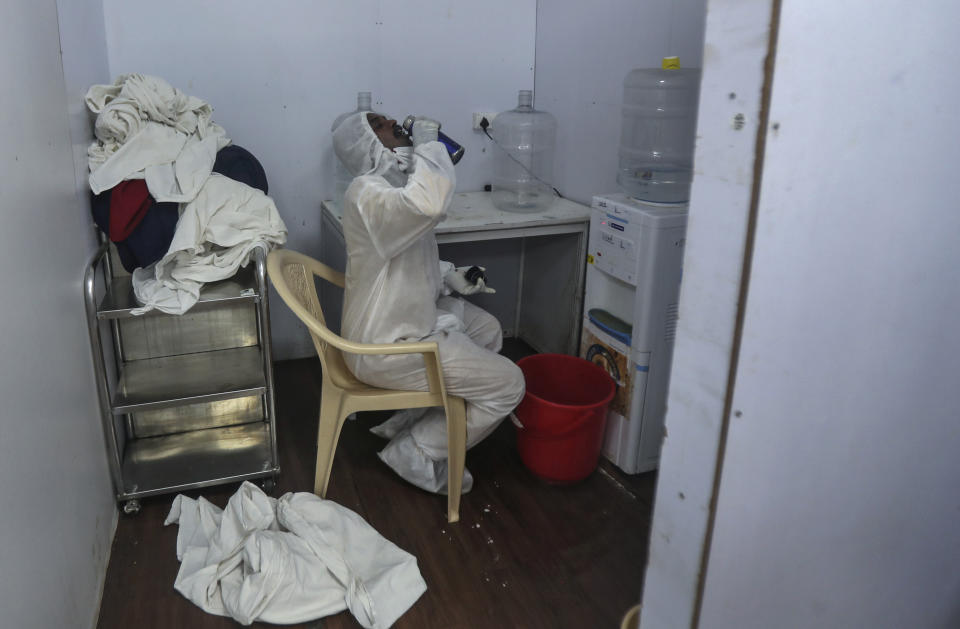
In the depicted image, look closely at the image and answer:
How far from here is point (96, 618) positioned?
66.0 inches

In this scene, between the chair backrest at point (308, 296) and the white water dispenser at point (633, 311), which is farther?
the white water dispenser at point (633, 311)

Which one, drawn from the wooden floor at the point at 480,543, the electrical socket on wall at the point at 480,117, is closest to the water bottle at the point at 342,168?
the electrical socket on wall at the point at 480,117

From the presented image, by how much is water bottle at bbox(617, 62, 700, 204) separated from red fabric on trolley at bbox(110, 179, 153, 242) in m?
1.54

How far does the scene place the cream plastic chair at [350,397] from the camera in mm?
1928

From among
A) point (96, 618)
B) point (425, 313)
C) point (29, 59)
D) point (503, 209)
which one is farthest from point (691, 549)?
point (503, 209)

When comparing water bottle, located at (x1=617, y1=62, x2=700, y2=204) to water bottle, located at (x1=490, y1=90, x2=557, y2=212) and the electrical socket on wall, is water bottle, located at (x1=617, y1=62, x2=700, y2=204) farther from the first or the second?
the electrical socket on wall

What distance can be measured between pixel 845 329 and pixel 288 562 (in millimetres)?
1430

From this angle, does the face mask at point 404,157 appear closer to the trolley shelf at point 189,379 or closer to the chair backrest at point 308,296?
the chair backrest at point 308,296

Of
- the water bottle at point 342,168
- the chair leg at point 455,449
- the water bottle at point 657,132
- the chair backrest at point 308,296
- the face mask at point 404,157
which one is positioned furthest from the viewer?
the water bottle at point 342,168

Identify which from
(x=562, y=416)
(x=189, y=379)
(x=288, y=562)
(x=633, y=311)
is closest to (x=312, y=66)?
(x=189, y=379)

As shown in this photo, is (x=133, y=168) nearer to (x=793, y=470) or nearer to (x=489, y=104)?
(x=489, y=104)

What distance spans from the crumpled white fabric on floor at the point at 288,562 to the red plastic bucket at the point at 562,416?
21.6 inches

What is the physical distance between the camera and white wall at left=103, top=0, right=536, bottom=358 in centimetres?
255

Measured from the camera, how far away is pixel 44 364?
1458 mm
